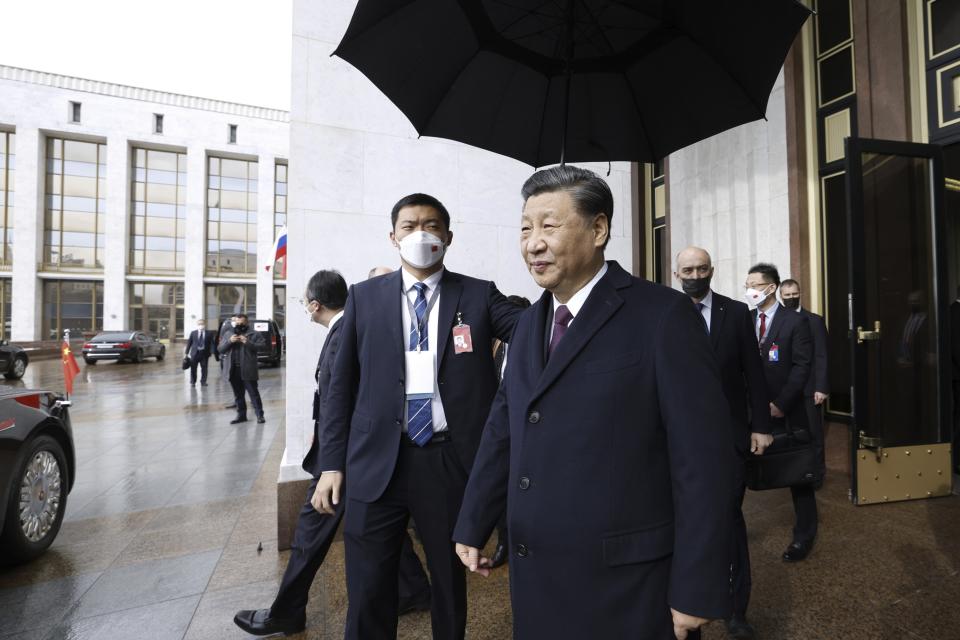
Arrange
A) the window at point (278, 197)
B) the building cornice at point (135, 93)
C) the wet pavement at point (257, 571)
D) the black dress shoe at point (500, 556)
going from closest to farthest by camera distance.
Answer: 1. the wet pavement at point (257, 571)
2. the black dress shoe at point (500, 556)
3. the building cornice at point (135, 93)
4. the window at point (278, 197)

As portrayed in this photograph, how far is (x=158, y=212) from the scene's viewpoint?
136 ft

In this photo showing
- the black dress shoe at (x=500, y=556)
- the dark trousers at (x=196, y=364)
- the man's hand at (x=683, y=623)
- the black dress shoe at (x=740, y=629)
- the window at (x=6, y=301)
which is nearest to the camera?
the man's hand at (x=683, y=623)

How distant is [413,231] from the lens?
7.86ft

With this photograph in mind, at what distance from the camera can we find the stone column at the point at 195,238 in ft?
134

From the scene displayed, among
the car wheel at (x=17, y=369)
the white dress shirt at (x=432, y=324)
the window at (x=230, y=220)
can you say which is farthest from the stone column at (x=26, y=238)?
the white dress shirt at (x=432, y=324)

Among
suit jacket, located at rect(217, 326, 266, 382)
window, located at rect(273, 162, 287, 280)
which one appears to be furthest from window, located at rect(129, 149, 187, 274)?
suit jacket, located at rect(217, 326, 266, 382)

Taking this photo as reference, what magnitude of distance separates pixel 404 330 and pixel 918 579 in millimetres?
3479

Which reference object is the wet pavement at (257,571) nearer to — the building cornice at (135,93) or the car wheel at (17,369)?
the car wheel at (17,369)

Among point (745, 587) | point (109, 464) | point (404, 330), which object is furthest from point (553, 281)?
point (109, 464)

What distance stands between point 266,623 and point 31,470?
7.54 feet

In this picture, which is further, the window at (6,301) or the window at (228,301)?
the window at (228,301)

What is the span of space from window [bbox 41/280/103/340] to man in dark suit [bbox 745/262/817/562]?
4502 cm

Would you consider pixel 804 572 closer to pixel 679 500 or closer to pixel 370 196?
pixel 679 500

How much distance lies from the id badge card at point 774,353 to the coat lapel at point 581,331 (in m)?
3.47
